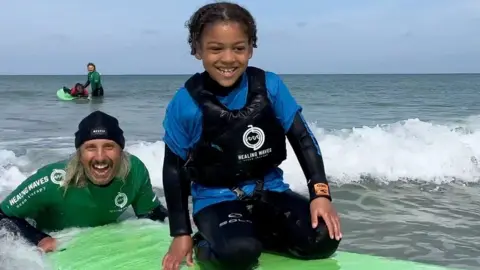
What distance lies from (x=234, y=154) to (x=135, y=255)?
83cm

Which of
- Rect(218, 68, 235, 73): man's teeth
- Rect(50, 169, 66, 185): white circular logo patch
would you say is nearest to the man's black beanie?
Rect(50, 169, 66, 185): white circular logo patch

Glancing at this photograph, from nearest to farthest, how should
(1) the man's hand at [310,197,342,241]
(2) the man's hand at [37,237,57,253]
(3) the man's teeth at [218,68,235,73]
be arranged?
1. (1) the man's hand at [310,197,342,241]
2. (3) the man's teeth at [218,68,235,73]
3. (2) the man's hand at [37,237,57,253]

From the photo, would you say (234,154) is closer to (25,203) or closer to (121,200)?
(121,200)

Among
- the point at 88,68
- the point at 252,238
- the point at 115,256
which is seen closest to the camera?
the point at 252,238

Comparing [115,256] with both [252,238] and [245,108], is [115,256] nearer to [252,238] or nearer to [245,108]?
[252,238]

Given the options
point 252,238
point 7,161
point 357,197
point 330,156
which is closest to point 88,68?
point 7,161

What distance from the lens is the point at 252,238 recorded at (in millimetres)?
2465

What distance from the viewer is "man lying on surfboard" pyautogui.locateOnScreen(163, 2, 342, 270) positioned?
254 centimetres

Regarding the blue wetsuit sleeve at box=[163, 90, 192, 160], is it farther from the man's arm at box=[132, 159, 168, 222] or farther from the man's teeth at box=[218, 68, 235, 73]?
the man's arm at box=[132, 159, 168, 222]

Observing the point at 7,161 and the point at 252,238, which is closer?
the point at 252,238

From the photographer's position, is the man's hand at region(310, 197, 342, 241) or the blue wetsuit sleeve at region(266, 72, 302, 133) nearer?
the man's hand at region(310, 197, 342, 241)

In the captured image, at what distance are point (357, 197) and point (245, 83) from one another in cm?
348

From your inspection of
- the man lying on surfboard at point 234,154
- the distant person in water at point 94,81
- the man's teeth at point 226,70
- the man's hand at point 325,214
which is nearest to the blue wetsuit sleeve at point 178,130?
the man lying on surfboard at point 234,154

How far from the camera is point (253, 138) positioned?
264cm
